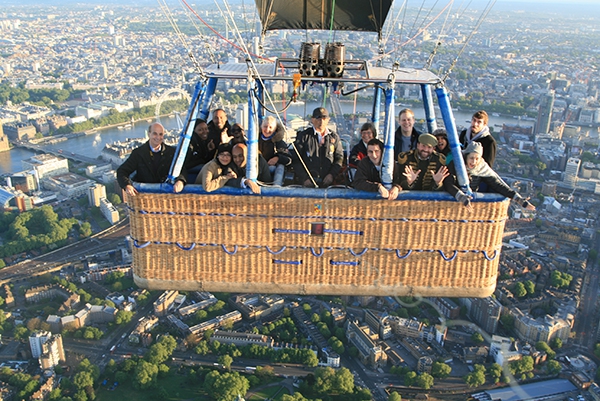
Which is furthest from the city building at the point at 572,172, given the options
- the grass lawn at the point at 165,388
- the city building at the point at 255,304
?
the grass lawn at the point at 165,388

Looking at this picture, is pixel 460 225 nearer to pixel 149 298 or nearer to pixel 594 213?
pixel 149 298

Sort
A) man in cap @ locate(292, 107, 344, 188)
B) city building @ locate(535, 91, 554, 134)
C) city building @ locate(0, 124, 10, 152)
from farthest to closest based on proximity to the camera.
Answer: city building @ locate(535, 91, 554, 134), city building @ locate(0, 124, 10, 152), man in cap @ locate(292, 107, 344, 188)

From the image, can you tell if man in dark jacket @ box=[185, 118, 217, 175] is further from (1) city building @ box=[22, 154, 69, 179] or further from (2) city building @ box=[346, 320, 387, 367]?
(1) city building @ box=[22, 154, 69, 179]

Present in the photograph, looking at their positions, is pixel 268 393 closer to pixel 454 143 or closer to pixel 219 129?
pixel 219 129

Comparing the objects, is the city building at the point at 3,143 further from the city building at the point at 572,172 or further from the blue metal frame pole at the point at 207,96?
the blue metal frame pole at the point at 207,96

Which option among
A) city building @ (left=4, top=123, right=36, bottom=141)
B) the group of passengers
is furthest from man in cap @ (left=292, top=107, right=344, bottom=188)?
city building @ (left=4, top=123, right=36, bottom=141)

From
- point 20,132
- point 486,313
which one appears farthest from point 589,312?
point 20,132

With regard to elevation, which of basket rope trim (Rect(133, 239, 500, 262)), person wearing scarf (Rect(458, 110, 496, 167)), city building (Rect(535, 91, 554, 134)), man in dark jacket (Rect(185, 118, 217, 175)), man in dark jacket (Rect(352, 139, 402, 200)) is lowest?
city building (Rect(535, 91, 554, 134))
